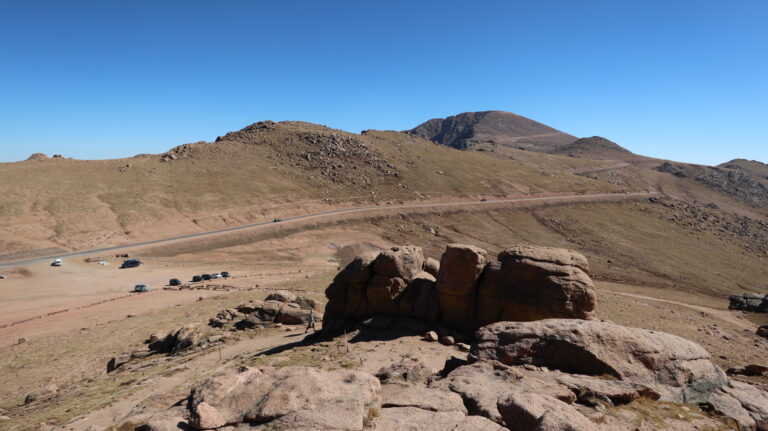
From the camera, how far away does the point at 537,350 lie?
14031mm

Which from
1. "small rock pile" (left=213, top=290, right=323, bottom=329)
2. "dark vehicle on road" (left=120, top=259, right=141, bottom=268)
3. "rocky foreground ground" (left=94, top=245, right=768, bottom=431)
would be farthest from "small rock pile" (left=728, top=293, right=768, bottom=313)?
"dark vehicle on road" (left=120, top=259, right=141, bottom=268)

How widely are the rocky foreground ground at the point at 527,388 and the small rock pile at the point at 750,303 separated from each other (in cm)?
4477

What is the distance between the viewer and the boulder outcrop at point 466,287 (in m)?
20.3

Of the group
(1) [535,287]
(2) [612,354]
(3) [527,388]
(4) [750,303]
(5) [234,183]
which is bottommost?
(4) [750,303]

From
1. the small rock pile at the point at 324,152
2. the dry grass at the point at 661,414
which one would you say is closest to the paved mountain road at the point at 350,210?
the small rock pile at the point at 324,152

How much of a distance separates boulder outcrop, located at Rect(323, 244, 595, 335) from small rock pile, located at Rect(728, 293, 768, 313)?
142 feet

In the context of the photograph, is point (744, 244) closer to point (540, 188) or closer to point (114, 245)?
point (540, 188)

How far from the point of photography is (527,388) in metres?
11.5

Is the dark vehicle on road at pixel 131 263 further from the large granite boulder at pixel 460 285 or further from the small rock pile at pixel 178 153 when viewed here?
the small rock pile at pixel 178 153

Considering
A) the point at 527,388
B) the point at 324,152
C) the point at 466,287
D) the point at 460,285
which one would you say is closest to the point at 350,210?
the point at 324,152

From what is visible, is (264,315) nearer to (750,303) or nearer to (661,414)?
(661,414)

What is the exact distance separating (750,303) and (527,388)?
2233 inches

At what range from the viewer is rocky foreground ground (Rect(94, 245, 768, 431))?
9500mm

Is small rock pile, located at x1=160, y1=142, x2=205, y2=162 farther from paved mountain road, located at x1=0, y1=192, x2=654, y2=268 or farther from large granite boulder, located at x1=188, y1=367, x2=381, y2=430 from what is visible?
large granite boulder, located at x1=188, y1=367, x2=381, y2=430
